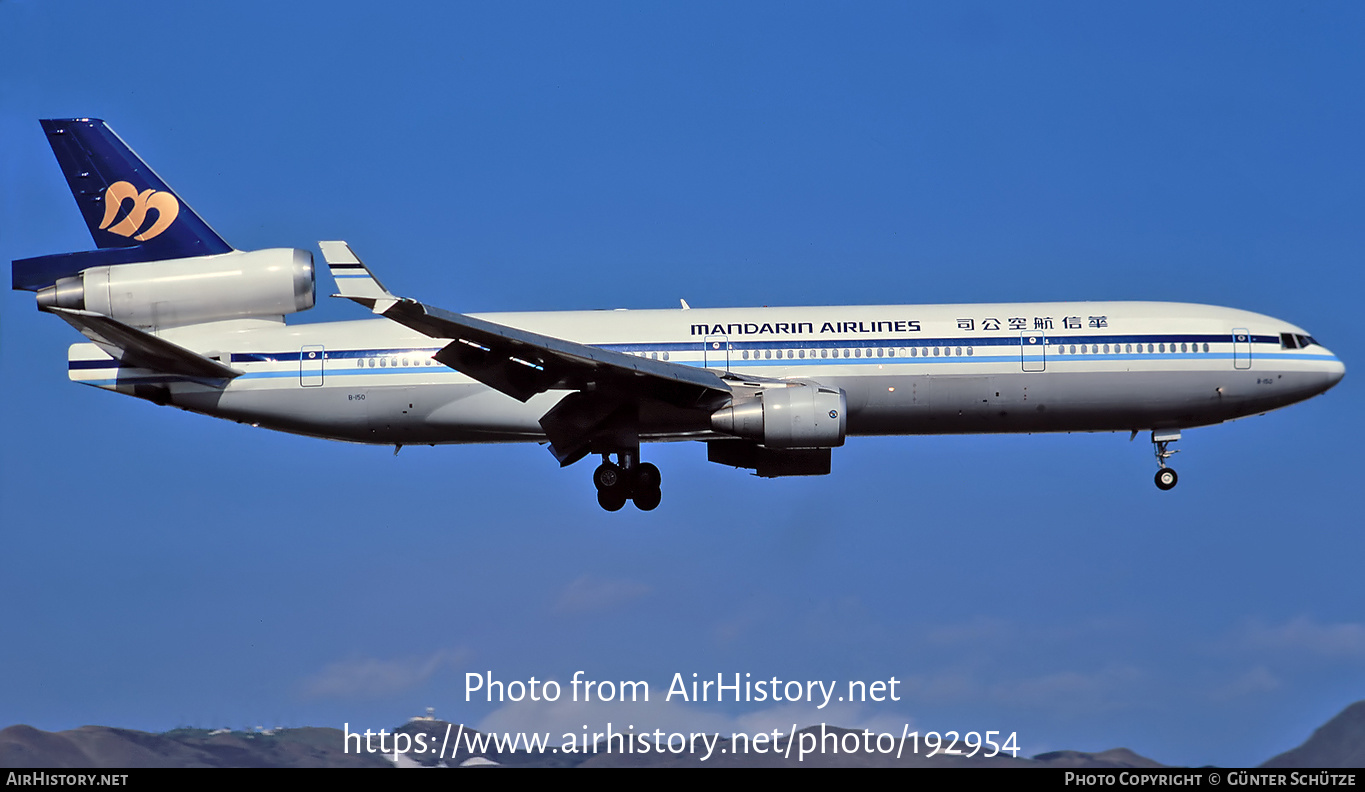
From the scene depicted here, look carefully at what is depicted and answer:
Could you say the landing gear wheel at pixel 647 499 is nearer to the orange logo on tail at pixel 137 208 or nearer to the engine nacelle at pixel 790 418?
the engine nacelle at pixel 790 418

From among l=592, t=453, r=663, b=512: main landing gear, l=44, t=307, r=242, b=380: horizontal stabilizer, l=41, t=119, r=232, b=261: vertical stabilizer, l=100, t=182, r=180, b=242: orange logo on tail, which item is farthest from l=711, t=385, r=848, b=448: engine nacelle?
l=100, t=182, r=180, b=242: orange logo on tail

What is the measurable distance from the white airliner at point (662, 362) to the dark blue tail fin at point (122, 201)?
38.6 inches

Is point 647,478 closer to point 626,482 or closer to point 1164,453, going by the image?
point 626,482

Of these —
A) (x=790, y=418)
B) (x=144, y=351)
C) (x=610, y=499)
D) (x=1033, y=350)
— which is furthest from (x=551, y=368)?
(x=1033, y=350)

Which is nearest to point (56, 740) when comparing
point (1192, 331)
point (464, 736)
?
point (464, 736)

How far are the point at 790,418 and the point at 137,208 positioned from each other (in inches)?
698

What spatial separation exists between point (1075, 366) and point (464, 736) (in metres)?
18.7

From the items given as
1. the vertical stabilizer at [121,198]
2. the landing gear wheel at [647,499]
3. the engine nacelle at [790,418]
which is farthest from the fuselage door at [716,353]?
the vertical stabilizer at [121,198]

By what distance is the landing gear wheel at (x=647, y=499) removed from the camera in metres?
37.2

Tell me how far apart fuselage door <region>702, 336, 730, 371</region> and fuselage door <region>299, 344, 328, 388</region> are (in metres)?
9.26

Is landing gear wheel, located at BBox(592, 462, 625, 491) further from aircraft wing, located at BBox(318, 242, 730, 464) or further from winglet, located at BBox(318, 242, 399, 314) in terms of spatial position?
winglet, located at BBox(318, 242, 399, 314)

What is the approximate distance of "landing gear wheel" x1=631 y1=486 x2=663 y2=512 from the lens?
37.2m

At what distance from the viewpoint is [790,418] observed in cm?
3400

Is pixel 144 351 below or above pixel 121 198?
below
